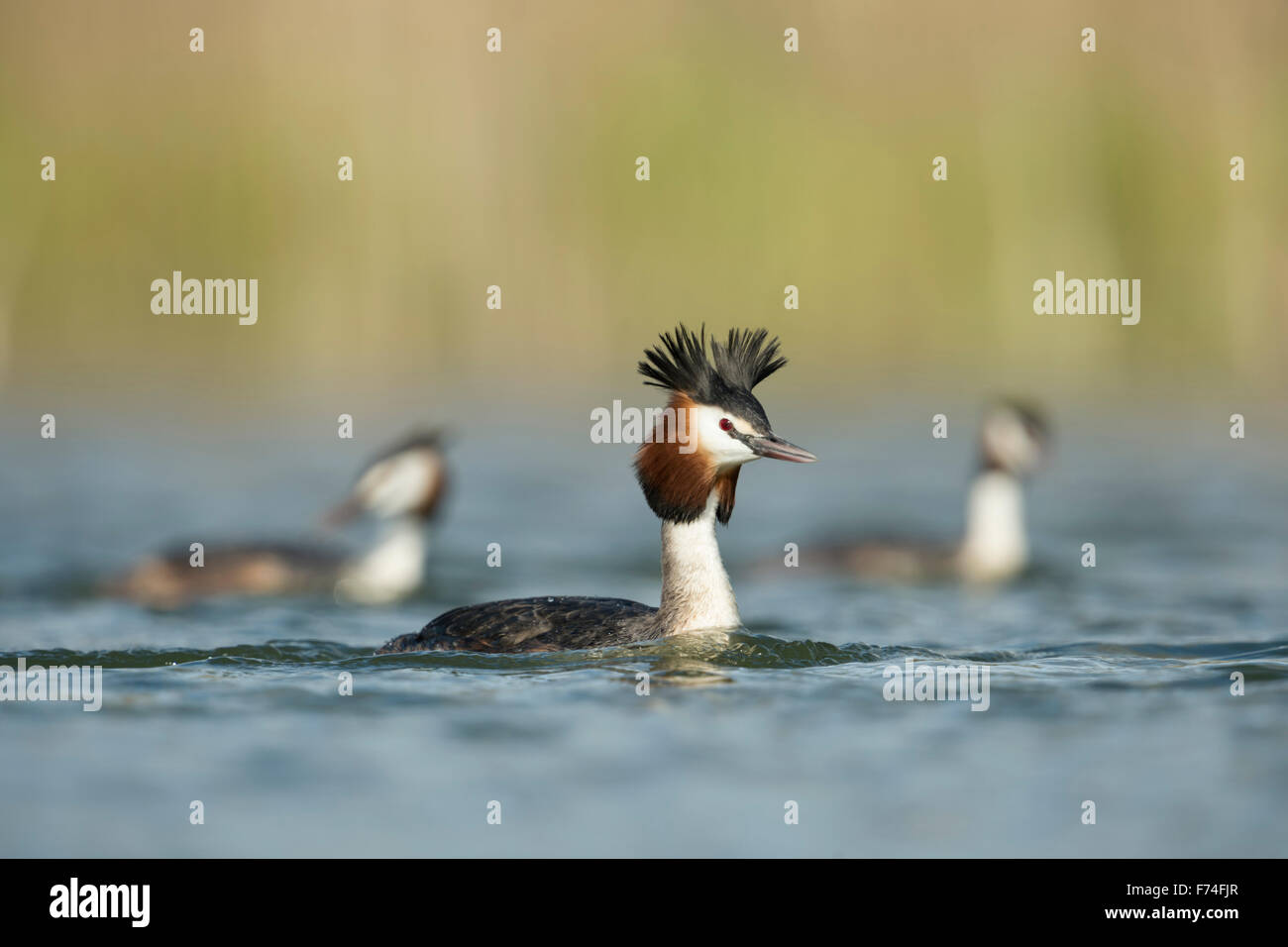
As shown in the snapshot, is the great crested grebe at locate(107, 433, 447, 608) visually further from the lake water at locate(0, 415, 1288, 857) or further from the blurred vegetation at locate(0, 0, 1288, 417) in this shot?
the blurred vegetation at locate(0, 0, 1288, 417)

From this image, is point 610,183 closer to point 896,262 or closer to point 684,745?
point 896,262

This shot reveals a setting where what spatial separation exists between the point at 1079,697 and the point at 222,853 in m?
4.01

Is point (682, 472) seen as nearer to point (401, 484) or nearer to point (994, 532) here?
point (401, 484)

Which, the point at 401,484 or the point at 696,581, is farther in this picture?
the point at 401,484

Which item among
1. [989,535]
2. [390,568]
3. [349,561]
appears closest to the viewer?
[390,568]

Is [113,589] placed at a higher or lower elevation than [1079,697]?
higher

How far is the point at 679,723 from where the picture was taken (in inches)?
292

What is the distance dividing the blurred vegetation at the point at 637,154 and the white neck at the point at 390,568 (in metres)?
7.73

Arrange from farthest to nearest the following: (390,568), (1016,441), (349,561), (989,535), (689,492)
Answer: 1. (1016,441)
2. (989,535)
3. (349,561)
4. (390,568)
5. (689,492)

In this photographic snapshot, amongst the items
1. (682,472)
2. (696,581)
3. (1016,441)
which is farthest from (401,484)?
(696,581)

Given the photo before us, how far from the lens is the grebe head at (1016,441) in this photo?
47.3 feet

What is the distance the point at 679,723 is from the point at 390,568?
6.28m

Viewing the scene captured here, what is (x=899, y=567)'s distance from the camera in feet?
44.6
